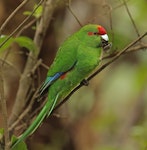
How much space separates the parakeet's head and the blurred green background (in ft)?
2.45

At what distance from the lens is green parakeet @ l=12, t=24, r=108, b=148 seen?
215 cm

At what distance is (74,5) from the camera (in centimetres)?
364

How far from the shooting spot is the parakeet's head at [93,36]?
2127 mm

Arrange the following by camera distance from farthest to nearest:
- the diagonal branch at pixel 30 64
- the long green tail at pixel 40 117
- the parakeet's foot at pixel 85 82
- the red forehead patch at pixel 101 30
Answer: the diagonal branch at pixel 30 64, the parakeet's foot at pixel 85 82, the red forehead patch at pixel 101 30, the long green tail at pixel 40 117

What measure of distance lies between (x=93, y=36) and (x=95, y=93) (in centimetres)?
203

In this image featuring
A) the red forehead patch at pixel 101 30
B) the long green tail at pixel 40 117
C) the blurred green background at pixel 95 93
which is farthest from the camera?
the blurred green background at pixel 95 93

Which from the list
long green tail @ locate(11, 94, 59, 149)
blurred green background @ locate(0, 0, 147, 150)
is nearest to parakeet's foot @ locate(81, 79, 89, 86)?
long green tail @ locate(11, 94, 59, 149)

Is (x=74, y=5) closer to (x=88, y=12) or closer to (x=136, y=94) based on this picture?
(x=88, y=12)

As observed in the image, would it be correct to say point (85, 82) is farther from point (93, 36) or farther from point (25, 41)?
point (25, 41)

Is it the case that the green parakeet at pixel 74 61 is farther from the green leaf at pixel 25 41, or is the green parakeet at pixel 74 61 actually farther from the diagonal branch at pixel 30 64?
the diagonal branch at pixel 30 64

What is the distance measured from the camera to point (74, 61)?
2191mm

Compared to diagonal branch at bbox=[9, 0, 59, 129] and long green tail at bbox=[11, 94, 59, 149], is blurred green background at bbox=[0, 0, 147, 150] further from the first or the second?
long green tail at bbox=[11, 94, 59, 149]

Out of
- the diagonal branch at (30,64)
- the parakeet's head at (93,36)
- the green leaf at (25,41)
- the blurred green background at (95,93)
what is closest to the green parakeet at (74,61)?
the parakeet's head at (93,36)

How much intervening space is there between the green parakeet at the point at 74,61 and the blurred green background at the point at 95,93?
2.32 feet
